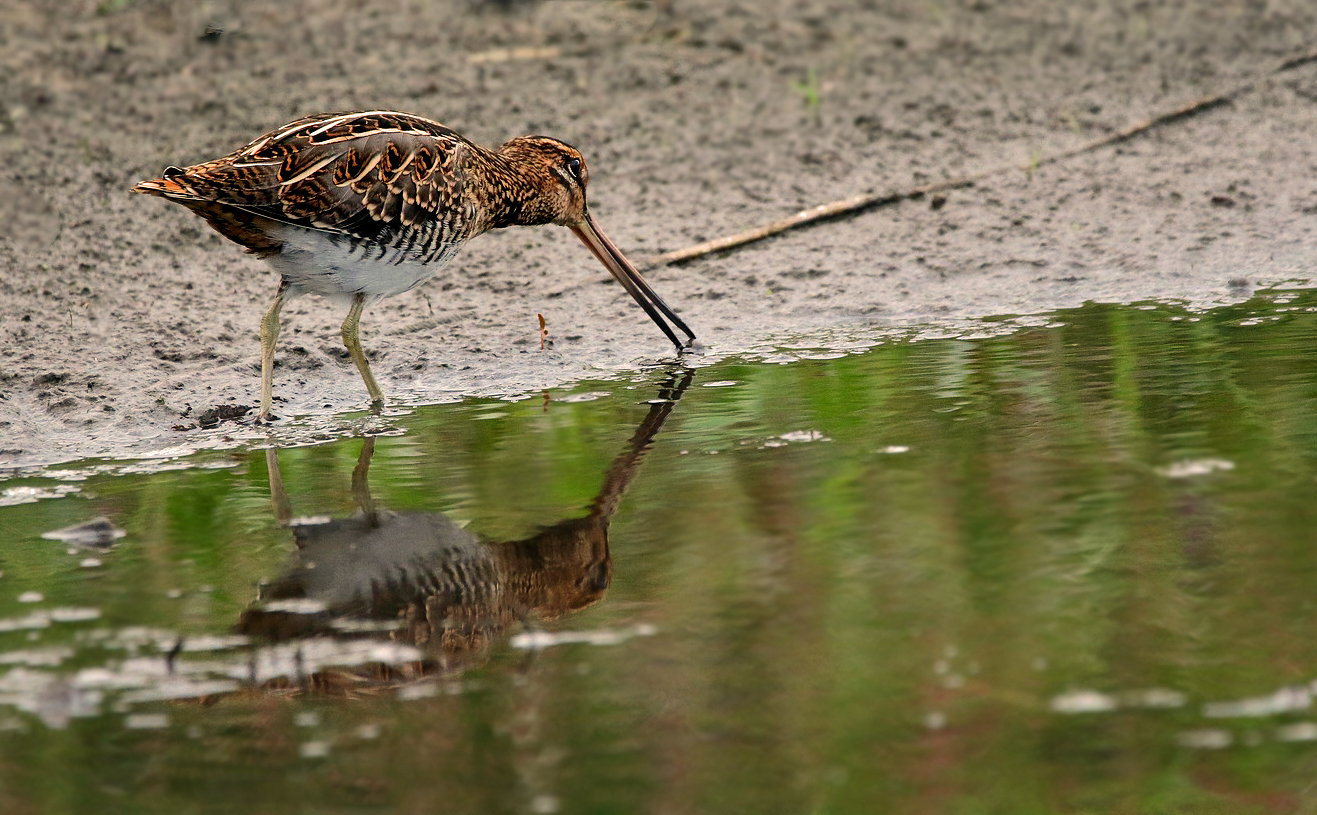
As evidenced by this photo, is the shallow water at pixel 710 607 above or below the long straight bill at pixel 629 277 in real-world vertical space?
below

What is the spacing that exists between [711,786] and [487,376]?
3.58 meters

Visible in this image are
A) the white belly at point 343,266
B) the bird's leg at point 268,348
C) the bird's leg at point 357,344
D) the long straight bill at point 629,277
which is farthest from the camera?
the long straight bill at point 629,277

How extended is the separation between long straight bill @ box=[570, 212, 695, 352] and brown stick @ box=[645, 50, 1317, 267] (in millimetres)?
623

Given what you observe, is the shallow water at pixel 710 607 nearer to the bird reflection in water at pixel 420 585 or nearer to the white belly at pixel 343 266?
the bird reflection in water at pixel 420 585

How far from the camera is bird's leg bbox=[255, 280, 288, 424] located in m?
5.58

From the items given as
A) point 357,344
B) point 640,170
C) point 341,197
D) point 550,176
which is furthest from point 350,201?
point 640,170

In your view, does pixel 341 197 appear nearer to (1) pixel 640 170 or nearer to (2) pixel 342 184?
(2) pixel 342 184

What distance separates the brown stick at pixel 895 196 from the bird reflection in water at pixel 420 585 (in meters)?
2.92

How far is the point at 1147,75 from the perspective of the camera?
9094mm

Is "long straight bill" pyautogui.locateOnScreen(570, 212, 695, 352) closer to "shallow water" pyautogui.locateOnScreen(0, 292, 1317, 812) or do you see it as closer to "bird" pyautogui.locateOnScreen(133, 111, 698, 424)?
"bird" pyautogui.locateOnScreen(133, 111, 698, 424)

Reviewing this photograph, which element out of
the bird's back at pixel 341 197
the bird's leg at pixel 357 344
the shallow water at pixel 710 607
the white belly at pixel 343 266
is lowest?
the shallow water at pixel 710 607

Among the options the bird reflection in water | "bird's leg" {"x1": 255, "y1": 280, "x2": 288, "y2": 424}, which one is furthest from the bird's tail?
the bird reflection in water

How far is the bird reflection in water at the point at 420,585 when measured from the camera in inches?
134

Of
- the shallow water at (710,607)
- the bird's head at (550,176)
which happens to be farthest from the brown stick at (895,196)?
the shallow water at (710,607)
